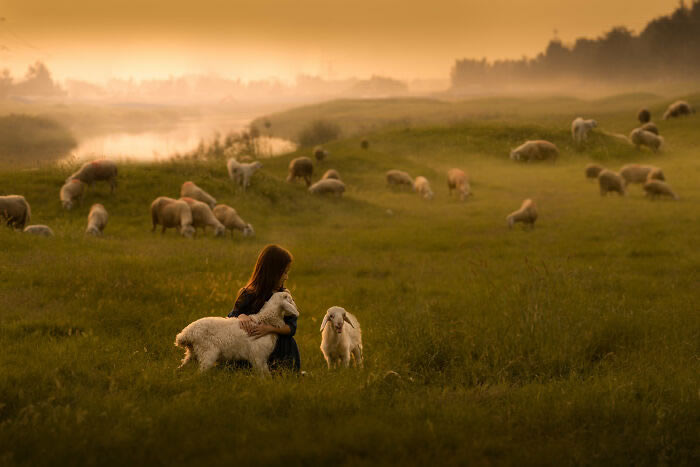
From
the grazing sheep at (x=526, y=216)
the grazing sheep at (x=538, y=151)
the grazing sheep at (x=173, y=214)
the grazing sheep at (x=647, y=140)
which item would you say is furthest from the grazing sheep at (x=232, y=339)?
the grazing sheep at (x=647, y=140)

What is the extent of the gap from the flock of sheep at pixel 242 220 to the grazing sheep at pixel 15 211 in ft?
0.08

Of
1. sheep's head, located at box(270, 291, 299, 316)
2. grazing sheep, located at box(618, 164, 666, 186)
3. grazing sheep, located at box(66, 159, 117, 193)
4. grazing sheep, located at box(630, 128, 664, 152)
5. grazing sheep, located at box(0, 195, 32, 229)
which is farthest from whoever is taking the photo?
grazing sheep, located at box(630, 128, 664, 152)

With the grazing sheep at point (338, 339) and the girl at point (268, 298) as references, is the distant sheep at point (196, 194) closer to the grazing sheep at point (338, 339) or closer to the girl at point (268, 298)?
the grazing sheep at point (338, 339)

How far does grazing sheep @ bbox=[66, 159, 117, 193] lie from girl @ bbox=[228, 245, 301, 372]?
1828cm

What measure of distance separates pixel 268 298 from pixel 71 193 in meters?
17.6

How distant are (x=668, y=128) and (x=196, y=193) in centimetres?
4452

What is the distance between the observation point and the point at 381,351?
771cm

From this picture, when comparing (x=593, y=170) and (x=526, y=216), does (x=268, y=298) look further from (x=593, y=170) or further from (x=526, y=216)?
(x=593, y=170)

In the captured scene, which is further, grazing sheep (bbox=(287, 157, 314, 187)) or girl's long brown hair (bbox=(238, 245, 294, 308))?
grazing sheep (bbox=(287, 157, 314, 187))

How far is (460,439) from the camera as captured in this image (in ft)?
15.7

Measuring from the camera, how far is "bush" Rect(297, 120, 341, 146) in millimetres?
66125

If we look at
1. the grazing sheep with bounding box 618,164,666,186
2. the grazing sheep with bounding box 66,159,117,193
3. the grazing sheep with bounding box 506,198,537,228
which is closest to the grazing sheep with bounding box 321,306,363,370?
the grazing sheep with bounding box 506,198,537,228

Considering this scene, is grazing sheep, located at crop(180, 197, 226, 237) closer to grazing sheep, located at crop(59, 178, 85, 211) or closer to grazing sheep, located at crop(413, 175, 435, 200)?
grazing sheep, located at crop(59, 178, 85, 211)

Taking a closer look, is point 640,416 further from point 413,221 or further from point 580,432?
point 413,221
